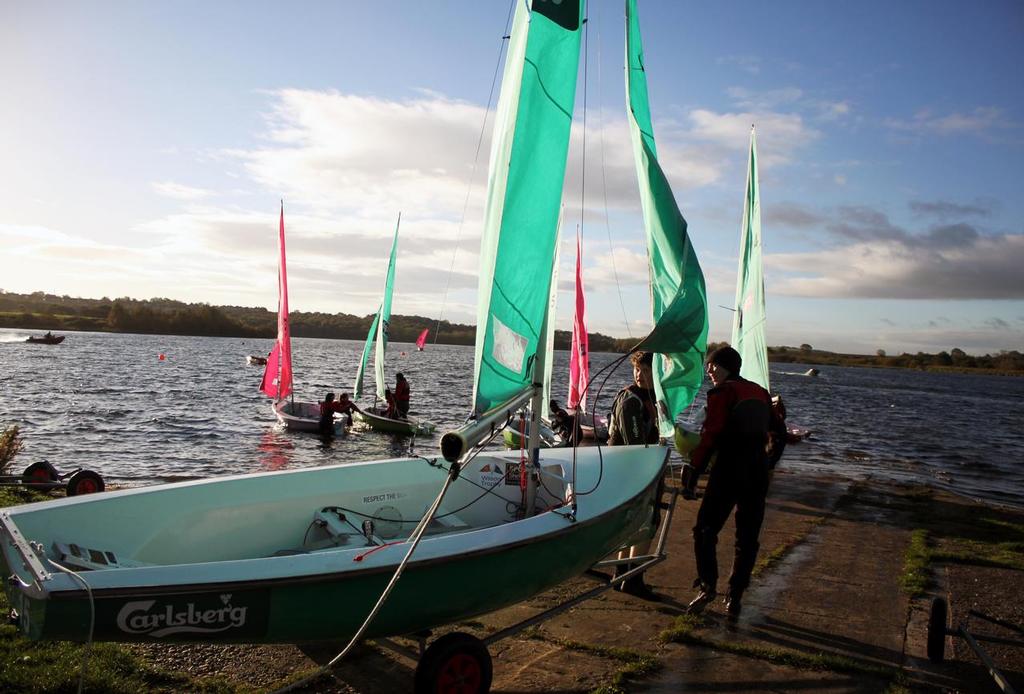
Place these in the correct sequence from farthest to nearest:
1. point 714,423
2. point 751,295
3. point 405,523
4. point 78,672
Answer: point 751,295 → point 405,523 → point 714,423 → point 78,672

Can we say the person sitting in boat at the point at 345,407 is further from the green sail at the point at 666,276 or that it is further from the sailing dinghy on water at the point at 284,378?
the green sail at the point at 666,276

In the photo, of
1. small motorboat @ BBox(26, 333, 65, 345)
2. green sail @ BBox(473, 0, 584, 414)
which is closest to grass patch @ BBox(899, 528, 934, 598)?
green sail @ BBox(473, 0, 584, 414)

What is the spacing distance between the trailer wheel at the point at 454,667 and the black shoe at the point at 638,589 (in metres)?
2.17

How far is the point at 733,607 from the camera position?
16.4 ft

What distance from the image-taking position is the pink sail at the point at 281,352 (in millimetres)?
17391

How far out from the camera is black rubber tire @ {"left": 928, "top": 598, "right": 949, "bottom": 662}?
14.0ft

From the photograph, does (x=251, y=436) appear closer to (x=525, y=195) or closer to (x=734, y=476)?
(x=525, y=195)

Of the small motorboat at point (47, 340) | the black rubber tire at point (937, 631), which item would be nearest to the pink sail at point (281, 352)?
the black rubber tire at point (937, 631)

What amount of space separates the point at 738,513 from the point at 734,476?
0.27 meters

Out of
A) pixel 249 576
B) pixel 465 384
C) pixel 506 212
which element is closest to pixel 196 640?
pixel 249 576

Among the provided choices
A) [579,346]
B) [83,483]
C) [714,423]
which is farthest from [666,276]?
[579,346]

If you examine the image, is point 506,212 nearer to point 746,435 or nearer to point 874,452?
point 746,435

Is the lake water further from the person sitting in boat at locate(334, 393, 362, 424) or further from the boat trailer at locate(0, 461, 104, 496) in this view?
the boat trailer at locate(0, 461, 104, 496)

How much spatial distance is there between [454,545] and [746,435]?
237cm
